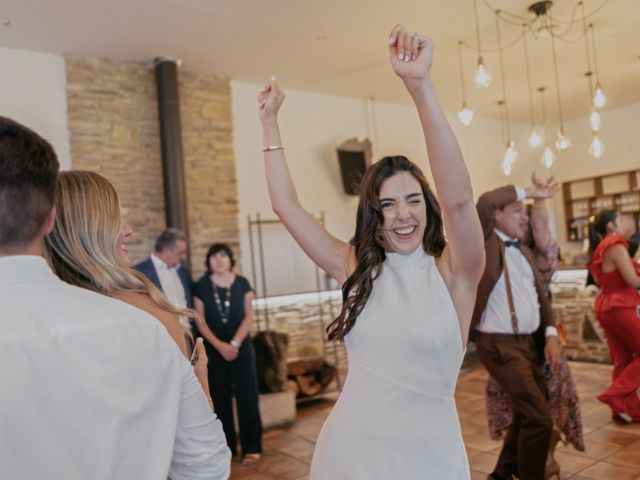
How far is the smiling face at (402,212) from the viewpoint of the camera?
1.63 meters

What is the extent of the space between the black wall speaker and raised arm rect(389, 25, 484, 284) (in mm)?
5695

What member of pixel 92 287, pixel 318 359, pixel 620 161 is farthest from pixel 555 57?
pixel 92 287

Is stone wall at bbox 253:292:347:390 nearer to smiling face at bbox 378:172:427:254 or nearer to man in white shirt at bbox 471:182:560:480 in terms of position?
man in white shirt at bbox 471:182:560:480

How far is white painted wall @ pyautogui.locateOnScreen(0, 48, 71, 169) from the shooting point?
521cm

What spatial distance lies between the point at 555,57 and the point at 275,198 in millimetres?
5954

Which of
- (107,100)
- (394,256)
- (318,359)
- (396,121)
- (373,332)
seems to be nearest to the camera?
(373,332)

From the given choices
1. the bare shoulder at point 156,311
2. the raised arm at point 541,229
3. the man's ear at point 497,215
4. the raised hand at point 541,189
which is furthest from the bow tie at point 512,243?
the bare shoulder at point 156,311

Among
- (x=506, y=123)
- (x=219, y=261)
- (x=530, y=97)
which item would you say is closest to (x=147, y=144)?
(x=219, y=261)

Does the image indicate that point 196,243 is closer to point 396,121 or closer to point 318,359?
point 318,359

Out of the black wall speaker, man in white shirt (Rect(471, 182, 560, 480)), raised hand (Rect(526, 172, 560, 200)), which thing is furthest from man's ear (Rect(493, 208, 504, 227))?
the black wall speaker

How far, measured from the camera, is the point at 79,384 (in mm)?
917

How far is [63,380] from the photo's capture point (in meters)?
0.91

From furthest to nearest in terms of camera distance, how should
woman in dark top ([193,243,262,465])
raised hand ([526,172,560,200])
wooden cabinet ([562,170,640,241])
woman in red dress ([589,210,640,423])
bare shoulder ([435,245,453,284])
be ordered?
wooden cabinet ([562,170,640,241]) → woman in red dress ([589,210,640,423]) → woman in dark top ([193,243,262,465]) → raised hand ([526,172,560,200]) → bare shoulder ([435,245,453,284])

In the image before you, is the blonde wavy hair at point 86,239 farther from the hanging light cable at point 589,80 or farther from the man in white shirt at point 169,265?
the hanging light cable at point 589,80
